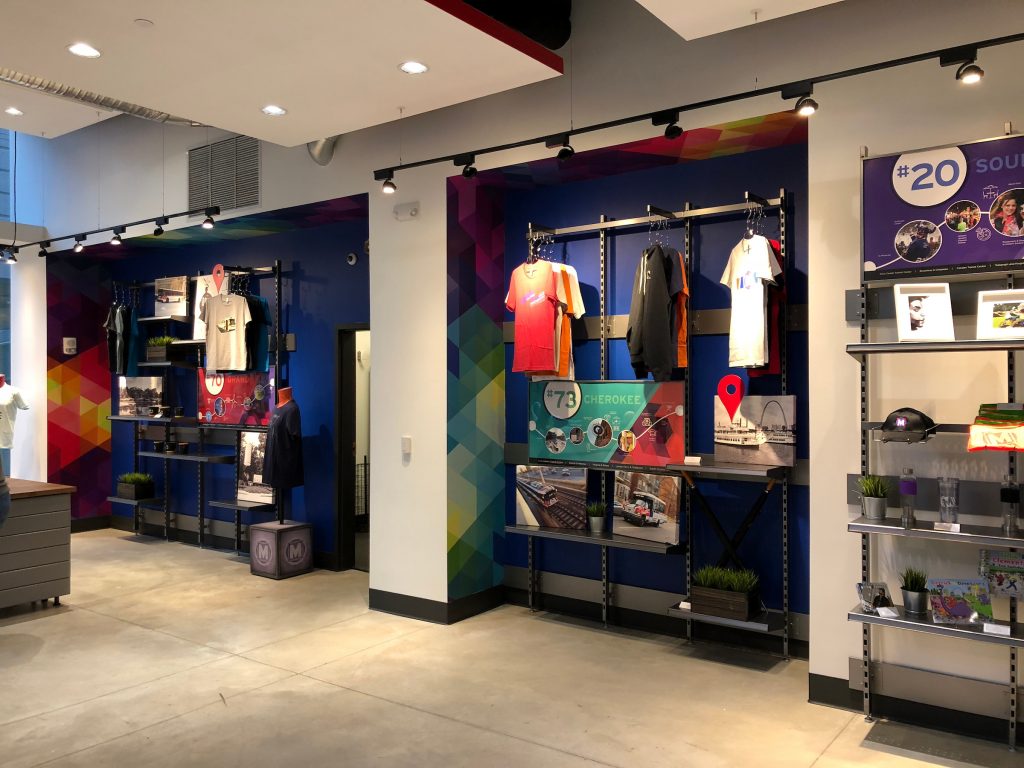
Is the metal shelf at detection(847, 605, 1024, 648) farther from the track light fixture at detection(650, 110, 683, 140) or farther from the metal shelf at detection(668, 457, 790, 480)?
the track light fixture at detection(650, 110, 683, 140)

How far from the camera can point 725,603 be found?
15.5 ft

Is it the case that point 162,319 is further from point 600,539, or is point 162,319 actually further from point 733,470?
point 733,470

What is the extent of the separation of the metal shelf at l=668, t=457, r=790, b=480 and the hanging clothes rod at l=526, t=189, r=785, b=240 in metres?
1.58

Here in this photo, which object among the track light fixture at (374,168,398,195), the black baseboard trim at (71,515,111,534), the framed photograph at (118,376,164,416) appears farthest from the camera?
the black baseboard trim at (71,515,111,534)

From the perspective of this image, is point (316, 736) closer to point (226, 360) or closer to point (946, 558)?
point (946, 558)

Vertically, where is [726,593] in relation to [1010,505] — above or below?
below

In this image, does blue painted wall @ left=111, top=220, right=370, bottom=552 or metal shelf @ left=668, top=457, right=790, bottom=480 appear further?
blue painted wall @ left=111, top=220, right=370, bottom=552

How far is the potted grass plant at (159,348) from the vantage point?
332 inches

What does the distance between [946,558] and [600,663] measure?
2.03m

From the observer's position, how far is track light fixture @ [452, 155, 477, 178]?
512 centimetres

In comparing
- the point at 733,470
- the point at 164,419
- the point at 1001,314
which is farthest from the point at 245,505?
the point at 1001,314

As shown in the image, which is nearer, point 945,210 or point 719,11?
point 945,210

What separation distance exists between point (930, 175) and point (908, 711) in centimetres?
256

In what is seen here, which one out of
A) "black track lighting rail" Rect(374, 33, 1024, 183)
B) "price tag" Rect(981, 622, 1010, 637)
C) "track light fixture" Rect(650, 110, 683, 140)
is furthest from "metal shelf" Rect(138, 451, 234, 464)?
"price tag" Rect(981, 622, 1010, 637)
